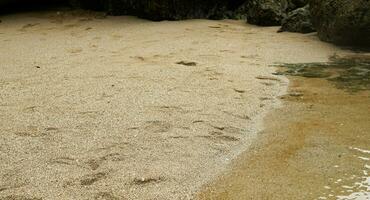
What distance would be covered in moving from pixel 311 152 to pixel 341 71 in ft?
7.82

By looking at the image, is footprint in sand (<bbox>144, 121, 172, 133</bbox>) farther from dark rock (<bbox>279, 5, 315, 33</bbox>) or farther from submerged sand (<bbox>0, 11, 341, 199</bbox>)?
dark rock (<bbox>279, 5, 315, 33</bbox>)

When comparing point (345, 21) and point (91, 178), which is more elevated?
point (345, 21)

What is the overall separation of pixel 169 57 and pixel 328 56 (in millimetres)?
2002

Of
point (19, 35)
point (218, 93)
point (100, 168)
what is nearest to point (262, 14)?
point (19, 35)

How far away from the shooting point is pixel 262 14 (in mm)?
8594

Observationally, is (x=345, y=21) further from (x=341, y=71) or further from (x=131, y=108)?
(x=131, y=108)

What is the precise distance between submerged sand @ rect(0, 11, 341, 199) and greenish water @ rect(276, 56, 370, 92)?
0.26 meters

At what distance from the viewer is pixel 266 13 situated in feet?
28.2

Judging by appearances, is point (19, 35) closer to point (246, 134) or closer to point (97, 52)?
point (97, 52)

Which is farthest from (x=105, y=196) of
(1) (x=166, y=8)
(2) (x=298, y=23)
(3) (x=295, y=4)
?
(3) (x=295, y=4)

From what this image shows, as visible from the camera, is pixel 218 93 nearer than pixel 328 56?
Yes

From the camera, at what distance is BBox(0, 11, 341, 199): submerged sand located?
264 cm

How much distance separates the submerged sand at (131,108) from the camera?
264 cm

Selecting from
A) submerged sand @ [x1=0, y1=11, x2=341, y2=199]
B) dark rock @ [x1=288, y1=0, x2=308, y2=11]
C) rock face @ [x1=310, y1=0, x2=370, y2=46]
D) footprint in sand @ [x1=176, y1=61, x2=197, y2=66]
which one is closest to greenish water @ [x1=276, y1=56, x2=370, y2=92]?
submerged sand @ [x1=0, y1=11, x2=341, y2=199]
